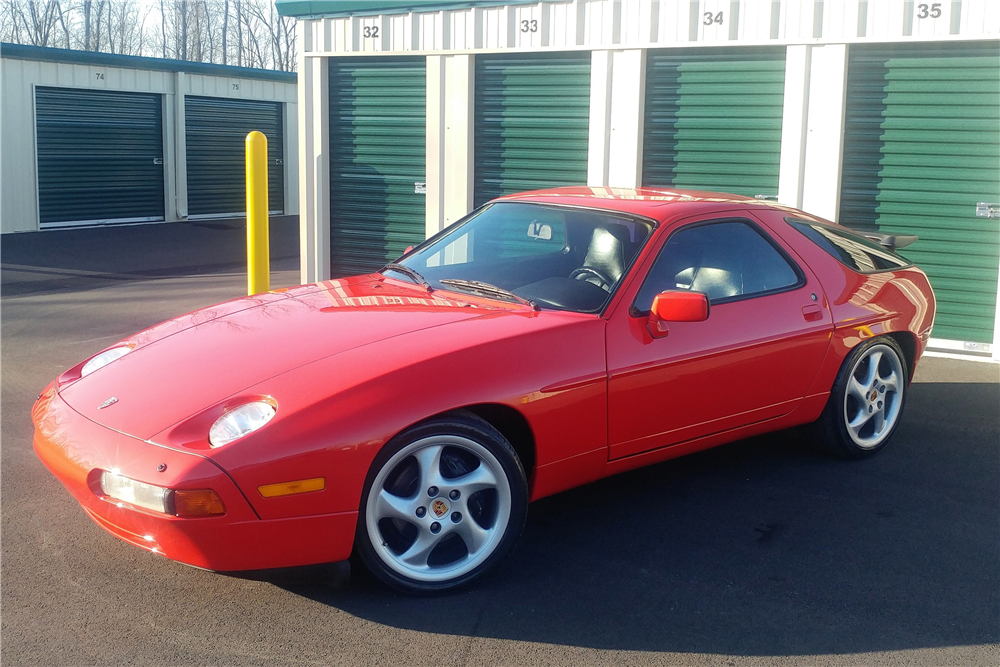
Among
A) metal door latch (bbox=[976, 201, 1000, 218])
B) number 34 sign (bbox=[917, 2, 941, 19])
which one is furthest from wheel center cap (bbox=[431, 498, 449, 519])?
number 34 sign (bbox=[917, 2, 941, 19])

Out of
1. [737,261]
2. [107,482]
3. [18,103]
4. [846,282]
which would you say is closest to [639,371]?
[737,261]

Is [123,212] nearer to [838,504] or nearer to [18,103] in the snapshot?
[18,103]

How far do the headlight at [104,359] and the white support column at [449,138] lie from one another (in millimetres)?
6056

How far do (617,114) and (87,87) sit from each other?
43.9ft

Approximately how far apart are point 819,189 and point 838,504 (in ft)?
14.9

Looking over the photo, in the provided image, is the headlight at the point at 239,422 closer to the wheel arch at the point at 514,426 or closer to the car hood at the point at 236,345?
the car hood at the point at 236,345

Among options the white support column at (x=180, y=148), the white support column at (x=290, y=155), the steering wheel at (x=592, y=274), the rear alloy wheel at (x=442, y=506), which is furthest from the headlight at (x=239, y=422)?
the white support column at (x=290, y=155)

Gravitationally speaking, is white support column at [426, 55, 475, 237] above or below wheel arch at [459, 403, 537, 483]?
above

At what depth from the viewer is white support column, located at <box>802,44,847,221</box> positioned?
804 cm

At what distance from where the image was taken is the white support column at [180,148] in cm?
2036

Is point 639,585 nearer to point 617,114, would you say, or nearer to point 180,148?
point 617,114

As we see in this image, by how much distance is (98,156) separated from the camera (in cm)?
1891

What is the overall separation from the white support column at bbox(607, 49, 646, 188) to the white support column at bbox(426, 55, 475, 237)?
A: 1542mm

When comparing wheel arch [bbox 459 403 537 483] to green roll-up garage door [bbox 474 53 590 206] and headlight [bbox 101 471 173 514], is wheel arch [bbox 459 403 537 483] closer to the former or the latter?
headlight [bbox 101 471 173 514]
